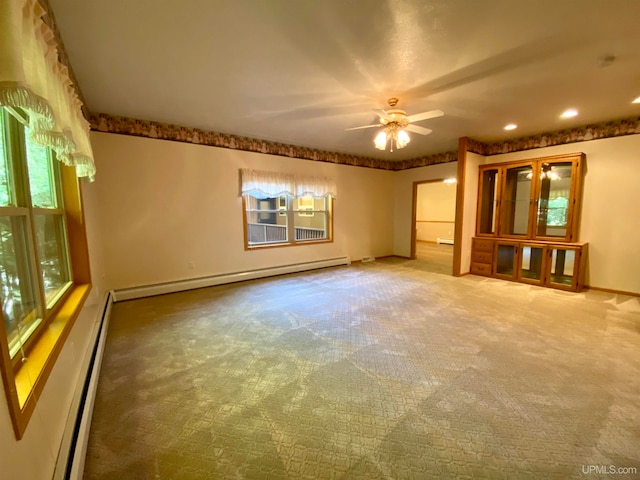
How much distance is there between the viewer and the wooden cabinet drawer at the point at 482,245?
490 cm

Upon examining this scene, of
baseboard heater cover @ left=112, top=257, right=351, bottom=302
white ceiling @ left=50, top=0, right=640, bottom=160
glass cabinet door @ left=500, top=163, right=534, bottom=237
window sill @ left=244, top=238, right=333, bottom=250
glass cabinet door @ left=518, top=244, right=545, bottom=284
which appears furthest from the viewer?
window sill @ left=244, top=238, right=333, bottom=250

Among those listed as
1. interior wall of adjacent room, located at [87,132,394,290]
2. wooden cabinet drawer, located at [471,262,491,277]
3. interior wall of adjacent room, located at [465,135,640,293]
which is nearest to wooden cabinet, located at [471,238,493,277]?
wooden cabinet drawer, located at [471,262,491,277]

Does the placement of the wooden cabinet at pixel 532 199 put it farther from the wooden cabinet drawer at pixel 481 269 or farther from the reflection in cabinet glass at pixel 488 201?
the wooden cabinet drawer at pixel 481 269

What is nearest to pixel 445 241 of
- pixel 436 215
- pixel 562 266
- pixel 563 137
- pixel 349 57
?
pixel 436 215

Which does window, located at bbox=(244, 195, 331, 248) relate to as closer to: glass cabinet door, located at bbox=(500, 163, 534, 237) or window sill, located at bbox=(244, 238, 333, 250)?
window sill, located at bbox=(244, 238, 333, 250)

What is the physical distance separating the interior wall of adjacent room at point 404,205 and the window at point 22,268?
6.29 meters

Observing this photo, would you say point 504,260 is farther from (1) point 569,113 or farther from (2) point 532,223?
(1) point 569,113

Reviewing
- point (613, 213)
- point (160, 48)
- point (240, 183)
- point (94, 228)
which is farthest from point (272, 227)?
point (613, 213)

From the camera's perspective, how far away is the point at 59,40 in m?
1.96

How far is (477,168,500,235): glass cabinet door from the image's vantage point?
4.88 meters

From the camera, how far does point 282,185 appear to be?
16.3 ft

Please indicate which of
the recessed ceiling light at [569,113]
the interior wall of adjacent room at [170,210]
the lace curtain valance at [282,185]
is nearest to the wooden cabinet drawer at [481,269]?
the recessed ceiling light at [569,113]

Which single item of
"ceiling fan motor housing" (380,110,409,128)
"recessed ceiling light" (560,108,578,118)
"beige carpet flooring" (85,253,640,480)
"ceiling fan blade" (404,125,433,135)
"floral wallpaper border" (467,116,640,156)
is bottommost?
"beige carpet flooring" (85,253,640,480)

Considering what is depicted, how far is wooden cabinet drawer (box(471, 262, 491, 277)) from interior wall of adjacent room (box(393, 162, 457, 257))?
1.82 m
